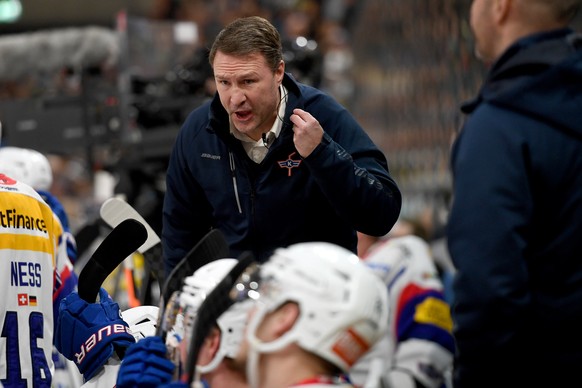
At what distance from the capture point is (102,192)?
11.7 m

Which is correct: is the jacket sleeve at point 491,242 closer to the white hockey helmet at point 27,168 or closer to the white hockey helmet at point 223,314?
the white hockey helmet at point 223,314

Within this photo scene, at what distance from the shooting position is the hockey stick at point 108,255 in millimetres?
3738

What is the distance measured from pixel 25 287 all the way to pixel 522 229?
6.58 ft

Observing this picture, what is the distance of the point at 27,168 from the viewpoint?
6797 mm

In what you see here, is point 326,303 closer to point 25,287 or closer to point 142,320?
point 142,320

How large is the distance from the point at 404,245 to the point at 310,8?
1200 centimetres

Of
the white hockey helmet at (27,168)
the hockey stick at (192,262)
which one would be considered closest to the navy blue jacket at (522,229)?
the hockey stick at (192,262)

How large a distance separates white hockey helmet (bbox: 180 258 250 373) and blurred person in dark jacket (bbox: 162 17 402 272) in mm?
640

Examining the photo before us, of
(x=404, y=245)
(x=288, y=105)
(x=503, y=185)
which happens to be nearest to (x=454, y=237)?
(x=503, y=185)

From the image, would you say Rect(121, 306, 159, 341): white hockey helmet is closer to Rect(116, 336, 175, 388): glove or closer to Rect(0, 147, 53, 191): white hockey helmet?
Rect(116, 336, 175, 388): glove

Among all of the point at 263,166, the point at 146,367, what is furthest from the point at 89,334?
the point at 263,166

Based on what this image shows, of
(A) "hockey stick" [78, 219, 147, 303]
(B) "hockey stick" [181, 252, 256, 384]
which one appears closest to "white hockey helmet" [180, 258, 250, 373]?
(B) "hockey stick" [181, 252, 256, 384]

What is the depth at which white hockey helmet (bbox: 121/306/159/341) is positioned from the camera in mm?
3960

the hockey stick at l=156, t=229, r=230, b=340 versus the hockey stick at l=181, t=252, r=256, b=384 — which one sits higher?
the hockey stick at l=181, t=252, r=256, b=384
